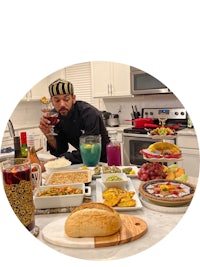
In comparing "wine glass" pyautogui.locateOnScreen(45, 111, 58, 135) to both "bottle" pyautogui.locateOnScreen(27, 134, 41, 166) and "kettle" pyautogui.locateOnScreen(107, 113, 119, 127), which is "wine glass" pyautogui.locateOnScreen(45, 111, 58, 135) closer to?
"bottle" pyautogui.locateOnScreen(27, 134, 41, 166)

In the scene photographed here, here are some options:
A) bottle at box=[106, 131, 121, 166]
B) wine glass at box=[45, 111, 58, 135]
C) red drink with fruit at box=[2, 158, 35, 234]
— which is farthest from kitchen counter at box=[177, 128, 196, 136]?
red drink with fruit at box=[2, 158, 35, 234]

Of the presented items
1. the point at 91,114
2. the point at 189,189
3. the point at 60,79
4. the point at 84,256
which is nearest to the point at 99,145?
the point at 91,114

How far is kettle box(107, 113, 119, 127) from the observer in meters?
1.45

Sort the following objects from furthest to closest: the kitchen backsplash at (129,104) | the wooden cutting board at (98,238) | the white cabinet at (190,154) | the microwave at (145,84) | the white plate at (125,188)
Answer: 1. the kitchen backsplash at (129,104)
2. the microwave at (145,84)
3. the white cabinet at (190,154)
4. the white plate at (125,188)
5. the wooden cutting board at (98,238)

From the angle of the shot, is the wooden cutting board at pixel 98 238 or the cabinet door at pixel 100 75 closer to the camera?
the wooden cutting board at pixel 98 238

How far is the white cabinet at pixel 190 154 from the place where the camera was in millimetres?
992

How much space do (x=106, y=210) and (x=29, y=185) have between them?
0.19 m

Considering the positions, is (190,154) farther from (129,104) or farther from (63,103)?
(129,104)

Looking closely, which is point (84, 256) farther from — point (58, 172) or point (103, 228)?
point (58, 172)

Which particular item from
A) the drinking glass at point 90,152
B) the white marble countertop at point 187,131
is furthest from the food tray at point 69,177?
the white marble countertop at point 187,131

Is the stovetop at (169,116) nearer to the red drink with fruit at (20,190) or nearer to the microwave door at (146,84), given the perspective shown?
the microwave door at (146,84)

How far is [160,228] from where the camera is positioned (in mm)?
661

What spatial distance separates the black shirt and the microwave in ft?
0.96

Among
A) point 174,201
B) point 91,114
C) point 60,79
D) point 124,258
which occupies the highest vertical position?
point 60,79
